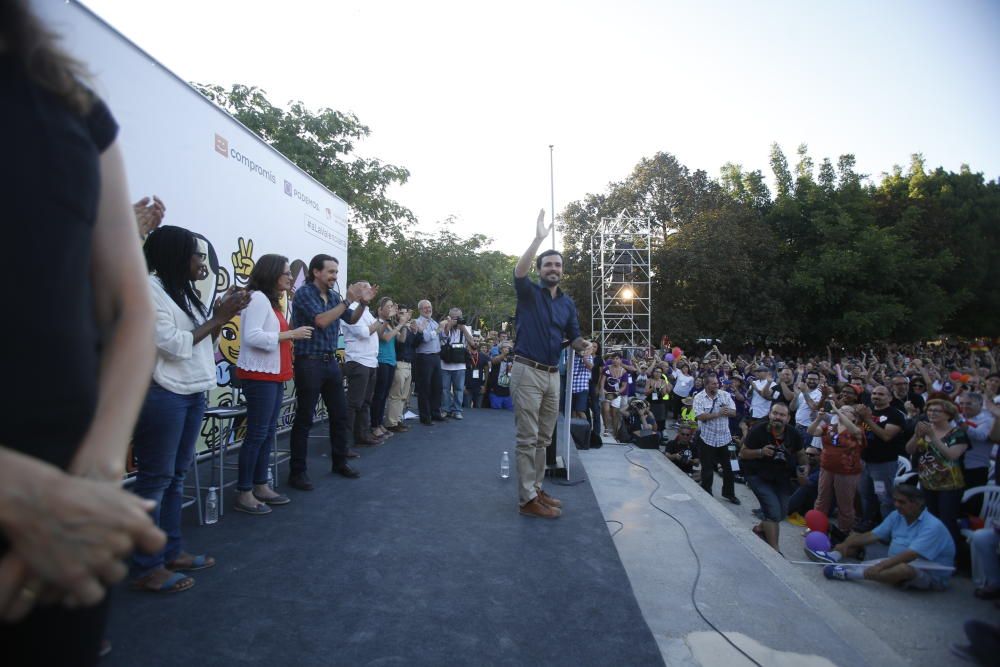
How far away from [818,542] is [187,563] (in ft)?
19.1

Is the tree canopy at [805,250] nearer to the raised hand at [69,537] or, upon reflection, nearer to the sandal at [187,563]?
the sandal at [187,563]

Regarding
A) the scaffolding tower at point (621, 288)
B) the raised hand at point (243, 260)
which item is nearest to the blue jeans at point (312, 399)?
the raised hand at point (243, 260)

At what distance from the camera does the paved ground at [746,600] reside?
7.76 ft

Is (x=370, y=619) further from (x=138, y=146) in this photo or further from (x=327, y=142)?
(x=327, y=142)

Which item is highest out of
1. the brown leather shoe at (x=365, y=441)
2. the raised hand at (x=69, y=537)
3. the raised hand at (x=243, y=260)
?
the raised hand at (x=243, y=260)

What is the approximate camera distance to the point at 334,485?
14.3 feet

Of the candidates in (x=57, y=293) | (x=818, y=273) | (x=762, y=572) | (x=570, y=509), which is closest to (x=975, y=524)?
(x=762, y=572)

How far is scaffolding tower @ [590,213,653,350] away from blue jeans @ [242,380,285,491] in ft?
55.3

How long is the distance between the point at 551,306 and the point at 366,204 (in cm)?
1272

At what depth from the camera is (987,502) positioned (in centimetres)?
494

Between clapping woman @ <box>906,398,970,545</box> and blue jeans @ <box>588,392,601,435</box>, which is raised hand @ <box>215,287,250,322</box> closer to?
blue jeans @ <box>588,392,601,435</box>

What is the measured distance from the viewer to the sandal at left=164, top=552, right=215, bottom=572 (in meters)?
2.72

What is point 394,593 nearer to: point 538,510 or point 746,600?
point 538,510

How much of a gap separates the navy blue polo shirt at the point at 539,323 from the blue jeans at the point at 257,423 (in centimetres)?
171
